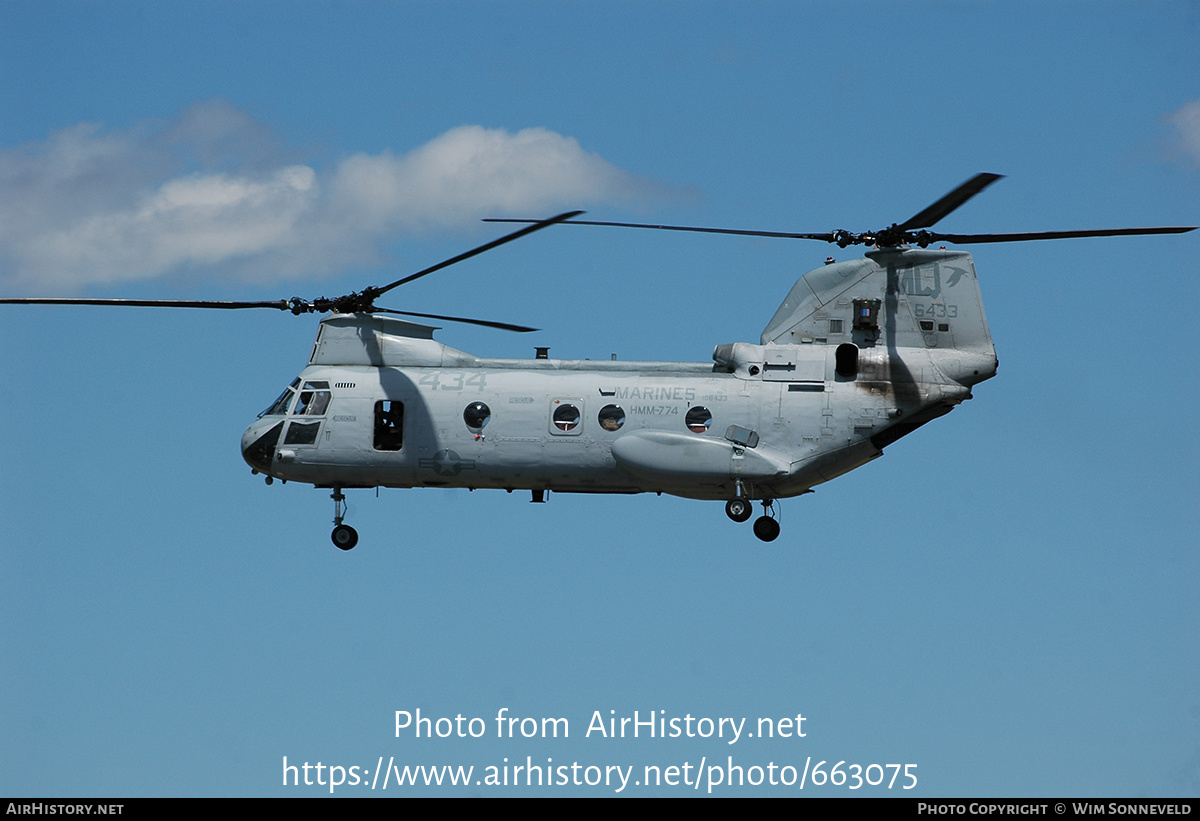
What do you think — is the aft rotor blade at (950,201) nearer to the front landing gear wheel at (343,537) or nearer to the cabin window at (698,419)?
the cabin window at (698,419)

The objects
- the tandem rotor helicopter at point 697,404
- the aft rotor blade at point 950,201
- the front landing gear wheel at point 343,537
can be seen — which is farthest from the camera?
the front landing gear wheel at point 343,537

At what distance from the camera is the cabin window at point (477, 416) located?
44.1 metres

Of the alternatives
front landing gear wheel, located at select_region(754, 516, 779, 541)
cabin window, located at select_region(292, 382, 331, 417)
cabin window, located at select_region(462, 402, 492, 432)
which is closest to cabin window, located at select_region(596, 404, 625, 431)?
cabin window, located at select_region(462, 402, 492, 432)

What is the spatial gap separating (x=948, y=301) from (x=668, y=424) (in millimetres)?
7803

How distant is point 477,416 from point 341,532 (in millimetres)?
5250

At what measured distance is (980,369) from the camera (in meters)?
43.3

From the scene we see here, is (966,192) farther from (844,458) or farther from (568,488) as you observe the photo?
(568,488)

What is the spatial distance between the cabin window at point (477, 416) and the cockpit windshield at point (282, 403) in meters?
4.86

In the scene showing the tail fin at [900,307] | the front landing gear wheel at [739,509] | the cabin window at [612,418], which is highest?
the tail fin at [900,307]

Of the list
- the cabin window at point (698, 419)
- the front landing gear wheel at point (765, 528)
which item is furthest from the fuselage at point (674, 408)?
the front landing gear wheel at point (765, 528)

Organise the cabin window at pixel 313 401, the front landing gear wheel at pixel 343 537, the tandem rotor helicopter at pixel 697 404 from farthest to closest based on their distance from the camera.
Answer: the front landing gear wheel at pixel 343 537 < the cabin window at pixel 313 401 < the tandem rotor helicopter at pixel 697 404

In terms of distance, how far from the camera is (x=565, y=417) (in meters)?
43.7

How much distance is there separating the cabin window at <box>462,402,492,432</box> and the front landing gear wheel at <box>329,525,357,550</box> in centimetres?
483

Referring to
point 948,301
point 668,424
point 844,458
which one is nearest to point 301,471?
point 668,424
